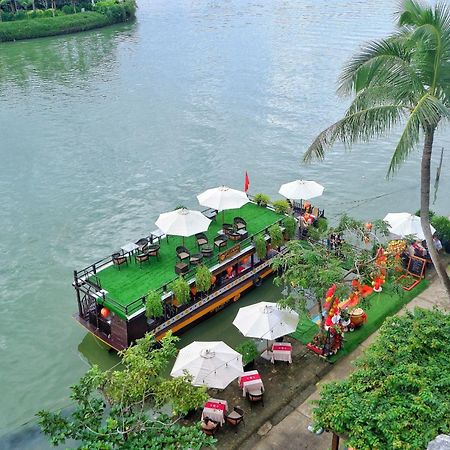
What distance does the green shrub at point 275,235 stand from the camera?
798 inches

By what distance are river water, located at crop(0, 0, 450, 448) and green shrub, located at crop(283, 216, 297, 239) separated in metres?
2.65

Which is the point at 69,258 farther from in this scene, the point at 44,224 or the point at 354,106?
the point at 354,106

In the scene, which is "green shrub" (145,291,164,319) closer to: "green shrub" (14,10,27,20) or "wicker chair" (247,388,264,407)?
"wicker chair" (247,388,264,407)

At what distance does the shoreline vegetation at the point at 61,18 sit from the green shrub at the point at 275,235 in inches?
2630

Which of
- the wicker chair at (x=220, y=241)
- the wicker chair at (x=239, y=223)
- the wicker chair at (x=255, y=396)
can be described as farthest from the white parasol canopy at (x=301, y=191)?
the wicker chair at (x=255, y=396)

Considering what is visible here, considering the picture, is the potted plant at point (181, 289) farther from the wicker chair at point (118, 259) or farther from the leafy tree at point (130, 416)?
the leafy tree at point (130, 416)

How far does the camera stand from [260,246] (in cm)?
1988

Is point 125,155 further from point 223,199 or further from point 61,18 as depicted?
point 61,18

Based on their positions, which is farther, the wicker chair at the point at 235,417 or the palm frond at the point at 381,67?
the wicker chair at the point at 235,417

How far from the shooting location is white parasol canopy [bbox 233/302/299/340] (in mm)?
15906

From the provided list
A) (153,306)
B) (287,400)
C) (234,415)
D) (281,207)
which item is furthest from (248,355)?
(281,207)

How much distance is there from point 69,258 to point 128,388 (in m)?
15.1

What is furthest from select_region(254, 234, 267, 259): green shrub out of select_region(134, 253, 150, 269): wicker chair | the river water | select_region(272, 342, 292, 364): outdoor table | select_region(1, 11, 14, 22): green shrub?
select_region(1, 11, 14, 22): green shrub

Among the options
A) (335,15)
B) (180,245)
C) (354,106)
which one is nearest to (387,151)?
(180,245)
